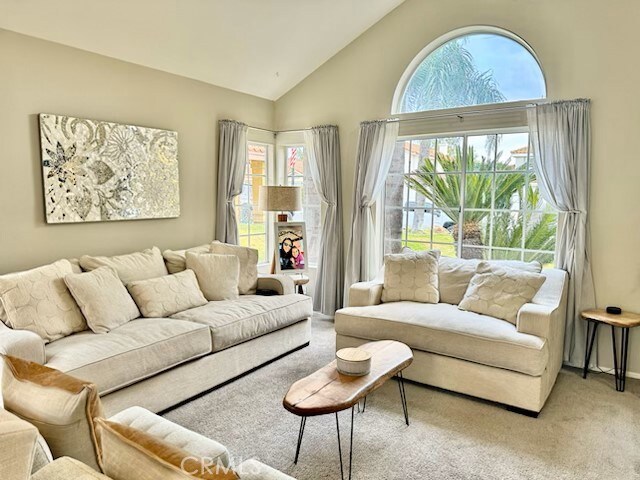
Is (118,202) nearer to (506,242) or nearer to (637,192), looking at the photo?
(506,242)

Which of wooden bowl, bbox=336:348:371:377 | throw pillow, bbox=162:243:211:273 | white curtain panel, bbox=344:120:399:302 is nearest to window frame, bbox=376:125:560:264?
white curtain panel, bbox=344:120:399:302

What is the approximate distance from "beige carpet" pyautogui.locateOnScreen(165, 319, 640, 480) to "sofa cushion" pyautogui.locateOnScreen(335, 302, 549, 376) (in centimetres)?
33

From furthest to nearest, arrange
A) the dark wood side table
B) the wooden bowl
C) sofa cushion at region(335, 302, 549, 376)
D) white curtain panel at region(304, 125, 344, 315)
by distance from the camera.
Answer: white curtain panel at region(304, 125, 344, 315) → the dark wood side table → sofa cushion at region(335, 302, 549, 376) → the wooden bowl

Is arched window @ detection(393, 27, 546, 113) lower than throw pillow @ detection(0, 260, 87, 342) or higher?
higher

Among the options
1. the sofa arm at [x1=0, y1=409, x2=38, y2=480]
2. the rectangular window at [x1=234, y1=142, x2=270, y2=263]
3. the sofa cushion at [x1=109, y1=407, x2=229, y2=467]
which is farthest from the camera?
the rectangular window at [x1=234, y1=142, x2=270, y2=263]

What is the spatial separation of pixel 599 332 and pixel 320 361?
2263mm

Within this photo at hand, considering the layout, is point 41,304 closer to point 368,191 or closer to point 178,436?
point 178,436

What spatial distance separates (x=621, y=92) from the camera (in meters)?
3.37

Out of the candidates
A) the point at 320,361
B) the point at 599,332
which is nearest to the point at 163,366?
the point at 320,361

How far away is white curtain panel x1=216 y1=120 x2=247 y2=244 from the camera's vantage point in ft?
15.1

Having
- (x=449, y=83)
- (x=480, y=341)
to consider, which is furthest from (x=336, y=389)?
(x=449, y=83)

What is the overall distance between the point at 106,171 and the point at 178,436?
2.74m

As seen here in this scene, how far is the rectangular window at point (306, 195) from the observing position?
207 inches

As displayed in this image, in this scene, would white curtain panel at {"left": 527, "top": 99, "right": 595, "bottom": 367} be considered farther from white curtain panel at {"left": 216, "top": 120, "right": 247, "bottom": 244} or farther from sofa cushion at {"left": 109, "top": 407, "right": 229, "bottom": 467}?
sofa cushion at {"left": 109, "top": 407, "right": 229, "bottom": 467}
